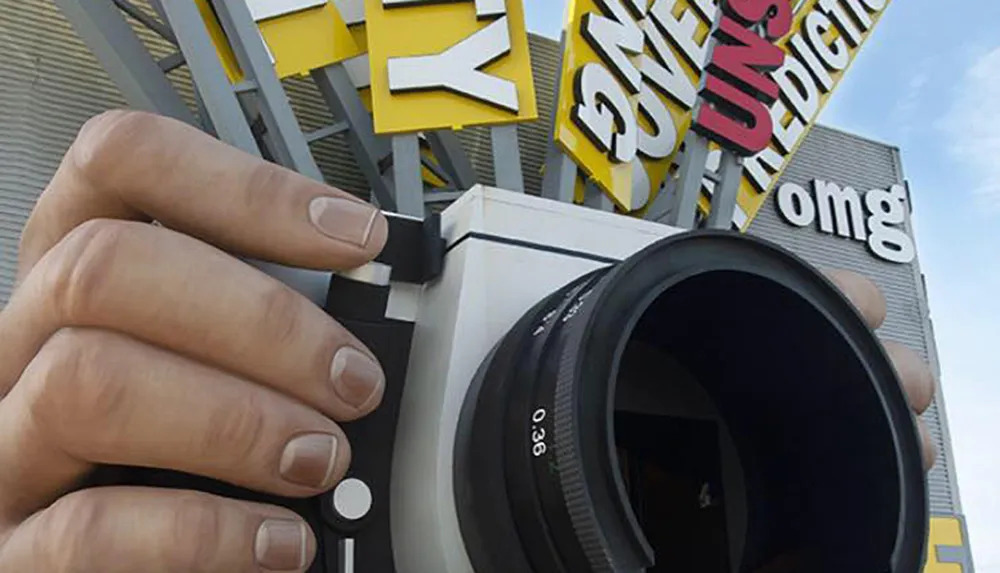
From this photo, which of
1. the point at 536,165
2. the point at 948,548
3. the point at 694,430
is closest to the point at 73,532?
the point at 694,430

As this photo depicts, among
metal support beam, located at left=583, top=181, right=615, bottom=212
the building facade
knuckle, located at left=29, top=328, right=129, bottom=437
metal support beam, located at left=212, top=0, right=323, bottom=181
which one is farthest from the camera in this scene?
metal support beam, located at left=583, top=181, right=615, bottom=212

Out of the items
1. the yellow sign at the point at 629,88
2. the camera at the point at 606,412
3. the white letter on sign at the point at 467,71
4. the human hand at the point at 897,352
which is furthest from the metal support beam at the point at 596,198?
the camera at the point at 606,412

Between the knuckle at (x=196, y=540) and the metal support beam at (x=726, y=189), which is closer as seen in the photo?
the knuckle at (x=196, y=540)

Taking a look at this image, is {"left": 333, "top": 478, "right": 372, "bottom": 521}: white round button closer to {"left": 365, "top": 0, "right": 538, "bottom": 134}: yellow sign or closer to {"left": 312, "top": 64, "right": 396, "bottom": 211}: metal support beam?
{"left": 365, "top": 0, "right": 538, "bottom": 134}: yellow sign

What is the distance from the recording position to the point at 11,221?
1898 mm

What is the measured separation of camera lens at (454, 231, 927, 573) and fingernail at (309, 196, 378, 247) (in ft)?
0.43

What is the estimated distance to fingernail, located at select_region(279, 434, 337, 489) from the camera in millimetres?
600

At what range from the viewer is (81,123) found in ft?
6.77

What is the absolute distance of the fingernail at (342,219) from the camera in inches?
→ 25.4

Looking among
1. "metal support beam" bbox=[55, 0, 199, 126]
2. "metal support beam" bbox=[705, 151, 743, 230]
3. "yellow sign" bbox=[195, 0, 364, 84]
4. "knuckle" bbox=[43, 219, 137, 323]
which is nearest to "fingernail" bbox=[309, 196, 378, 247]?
"knuckle" bbox=[43, 219, 137, 323]

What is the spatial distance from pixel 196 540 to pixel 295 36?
145cm

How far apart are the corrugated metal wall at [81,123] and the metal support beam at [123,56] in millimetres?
222

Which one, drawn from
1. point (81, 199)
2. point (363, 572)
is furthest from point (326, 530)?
point (81, 199)

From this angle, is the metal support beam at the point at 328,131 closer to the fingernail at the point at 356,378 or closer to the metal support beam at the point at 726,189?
the metal support beam at the point at 726,189
